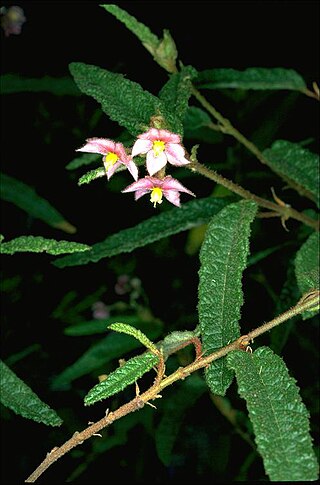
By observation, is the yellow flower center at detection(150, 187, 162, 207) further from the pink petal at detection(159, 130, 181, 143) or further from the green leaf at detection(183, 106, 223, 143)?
the green leaf at detection(183, 106, 223, 143)

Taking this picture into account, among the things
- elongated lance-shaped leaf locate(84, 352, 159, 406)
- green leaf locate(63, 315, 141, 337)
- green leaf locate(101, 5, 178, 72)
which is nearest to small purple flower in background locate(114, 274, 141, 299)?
green leaf locate(63, 315, 141, 337)

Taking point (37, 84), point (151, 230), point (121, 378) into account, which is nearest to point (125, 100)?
point (151, 230)

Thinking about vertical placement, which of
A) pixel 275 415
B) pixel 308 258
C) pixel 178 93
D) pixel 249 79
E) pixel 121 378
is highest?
pixel 249 79

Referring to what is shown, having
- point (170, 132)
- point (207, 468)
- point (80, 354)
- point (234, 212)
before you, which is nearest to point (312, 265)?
point (234, 212)

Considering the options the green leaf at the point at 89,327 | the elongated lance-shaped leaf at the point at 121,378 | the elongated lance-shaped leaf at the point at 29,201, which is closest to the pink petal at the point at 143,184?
the elongated lance-shaped leaf at the point at 121,378

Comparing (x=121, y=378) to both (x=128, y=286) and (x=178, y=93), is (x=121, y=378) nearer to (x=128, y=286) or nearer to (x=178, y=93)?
(x=178, y=93)

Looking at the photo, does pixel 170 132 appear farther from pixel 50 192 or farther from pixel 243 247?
pixel 50 192

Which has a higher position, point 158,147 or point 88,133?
point 88,133
